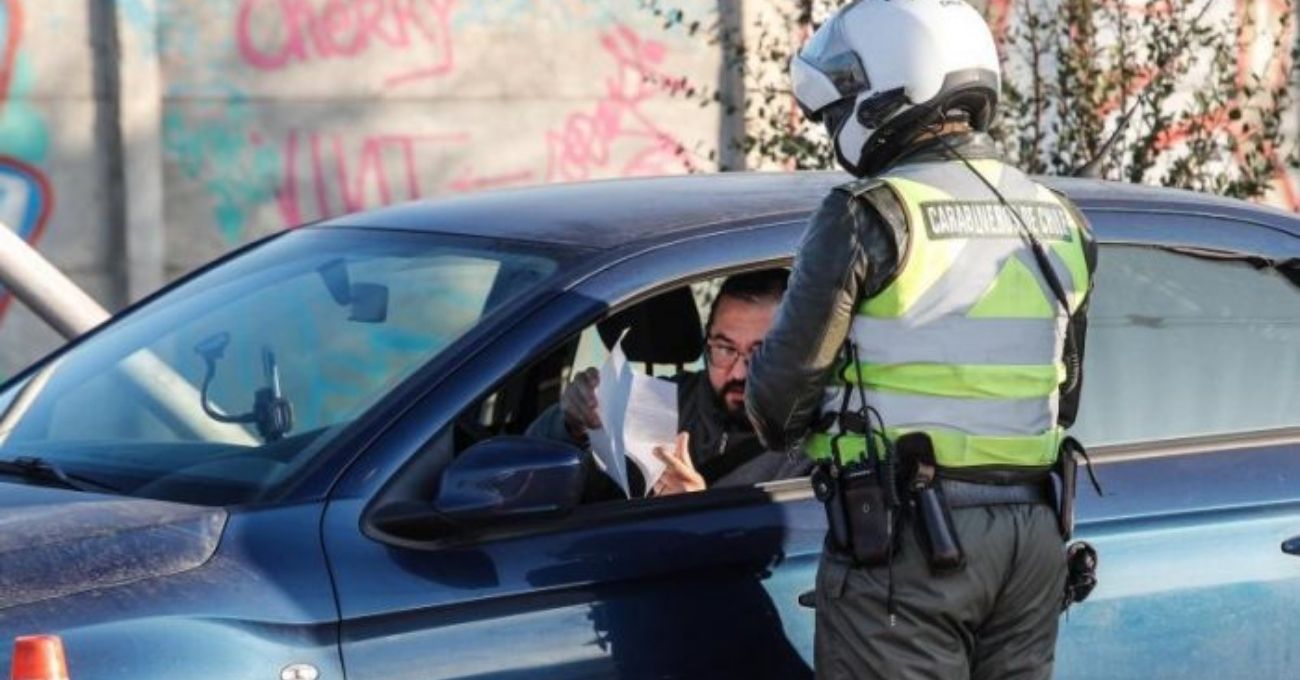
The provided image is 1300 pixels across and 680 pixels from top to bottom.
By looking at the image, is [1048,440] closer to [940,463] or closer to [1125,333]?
[940,463]

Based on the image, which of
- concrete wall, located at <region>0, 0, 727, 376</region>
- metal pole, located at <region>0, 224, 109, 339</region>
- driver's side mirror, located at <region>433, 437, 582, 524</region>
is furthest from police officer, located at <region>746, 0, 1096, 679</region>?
concrete wall, located at <region>0, 0, 727, 376</region>

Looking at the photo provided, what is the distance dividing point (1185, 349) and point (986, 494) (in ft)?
3.58

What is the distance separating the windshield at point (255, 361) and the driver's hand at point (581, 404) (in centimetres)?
32

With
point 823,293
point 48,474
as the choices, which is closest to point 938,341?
point 823,293

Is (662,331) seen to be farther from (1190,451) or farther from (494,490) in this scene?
(494,490)

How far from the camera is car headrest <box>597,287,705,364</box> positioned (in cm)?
440

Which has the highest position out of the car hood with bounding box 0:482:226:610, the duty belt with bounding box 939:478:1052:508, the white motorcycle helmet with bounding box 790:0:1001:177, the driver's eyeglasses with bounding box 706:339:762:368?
the white motorcycle helmet with bounding box 790:0:1001:177

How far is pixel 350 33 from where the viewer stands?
33.0 ft

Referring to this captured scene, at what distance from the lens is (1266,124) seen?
7.86 metres

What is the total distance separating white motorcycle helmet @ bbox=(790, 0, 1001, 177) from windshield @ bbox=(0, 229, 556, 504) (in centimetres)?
56

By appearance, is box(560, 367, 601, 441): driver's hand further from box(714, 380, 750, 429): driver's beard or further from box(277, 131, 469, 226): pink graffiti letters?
box(277, 131, 469, 226): pink graffiti letters

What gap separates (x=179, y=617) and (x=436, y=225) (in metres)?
1.20

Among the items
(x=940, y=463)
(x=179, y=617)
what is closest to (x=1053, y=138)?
(x=940, y=463)

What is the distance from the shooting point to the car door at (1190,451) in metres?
4.07
